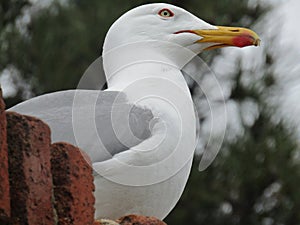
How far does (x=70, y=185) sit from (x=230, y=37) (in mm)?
1299

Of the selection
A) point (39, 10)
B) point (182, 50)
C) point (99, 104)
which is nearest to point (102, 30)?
point (39, 10)

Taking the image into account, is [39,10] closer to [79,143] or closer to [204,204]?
[204,204]

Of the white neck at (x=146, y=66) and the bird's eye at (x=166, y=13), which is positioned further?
the bird's eye at (x=166, y=13)

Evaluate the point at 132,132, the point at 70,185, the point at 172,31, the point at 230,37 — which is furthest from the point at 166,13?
the point at 70,185

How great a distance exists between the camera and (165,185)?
7.00 feet

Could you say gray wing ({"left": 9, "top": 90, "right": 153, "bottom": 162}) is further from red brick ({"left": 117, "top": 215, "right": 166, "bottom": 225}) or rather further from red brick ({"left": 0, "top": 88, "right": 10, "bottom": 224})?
red brick ({"left": 0, "top": 88, "right": 10, "bottom": 224})

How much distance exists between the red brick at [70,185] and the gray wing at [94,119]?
67 cm

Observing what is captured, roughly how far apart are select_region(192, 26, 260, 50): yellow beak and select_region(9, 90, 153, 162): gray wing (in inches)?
18.9

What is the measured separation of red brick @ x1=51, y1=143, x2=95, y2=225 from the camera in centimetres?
138

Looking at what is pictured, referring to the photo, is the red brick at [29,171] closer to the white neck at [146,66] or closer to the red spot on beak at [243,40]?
the white neck at [146,66]

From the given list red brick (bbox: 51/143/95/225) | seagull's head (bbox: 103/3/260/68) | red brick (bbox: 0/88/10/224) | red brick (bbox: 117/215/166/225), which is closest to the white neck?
seagull's head (bbox: 103/3/260/68)

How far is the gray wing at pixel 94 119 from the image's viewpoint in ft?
6.97

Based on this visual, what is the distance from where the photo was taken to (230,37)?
2.60m

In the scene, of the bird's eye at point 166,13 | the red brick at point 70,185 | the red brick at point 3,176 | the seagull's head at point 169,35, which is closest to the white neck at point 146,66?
the seagull's head at point 169,35
